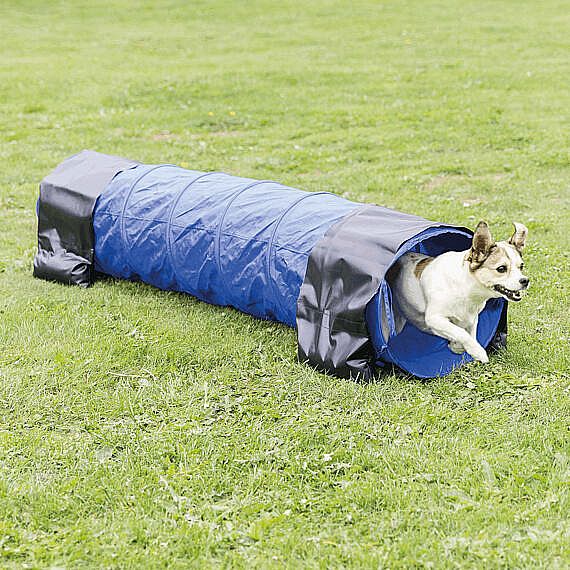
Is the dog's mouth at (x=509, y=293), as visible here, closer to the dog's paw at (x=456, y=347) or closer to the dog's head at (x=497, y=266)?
the dog's head at (x=497, y=266)

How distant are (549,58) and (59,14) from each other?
15678mm

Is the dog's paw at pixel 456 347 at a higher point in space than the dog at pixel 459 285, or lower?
lower

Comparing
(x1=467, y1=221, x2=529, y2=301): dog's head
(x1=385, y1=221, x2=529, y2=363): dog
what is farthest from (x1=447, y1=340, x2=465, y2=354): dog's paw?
(x1=467, y1=221, x2=529, y2=301): dog's head

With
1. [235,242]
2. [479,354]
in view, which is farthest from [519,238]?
[235,242]

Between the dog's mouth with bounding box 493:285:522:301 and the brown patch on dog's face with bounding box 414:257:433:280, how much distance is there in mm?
640

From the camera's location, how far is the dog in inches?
232

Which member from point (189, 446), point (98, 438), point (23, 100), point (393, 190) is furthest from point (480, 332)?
point (23, 100)

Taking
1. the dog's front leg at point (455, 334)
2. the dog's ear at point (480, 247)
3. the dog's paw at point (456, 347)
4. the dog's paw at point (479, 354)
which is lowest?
the dog's paw at point (456, 347)

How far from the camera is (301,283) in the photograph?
654cm

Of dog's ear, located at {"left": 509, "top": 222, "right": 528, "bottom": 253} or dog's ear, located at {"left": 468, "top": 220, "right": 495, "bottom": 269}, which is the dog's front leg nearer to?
dog's ear, located at {"left": 468, "top": 220, "right": 495, "bottom": 269}

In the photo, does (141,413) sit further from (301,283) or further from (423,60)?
(423,60)

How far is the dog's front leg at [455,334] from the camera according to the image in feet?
19.7

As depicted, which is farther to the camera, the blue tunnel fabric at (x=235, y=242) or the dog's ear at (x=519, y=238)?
the blue tunnel fabric at (x=235, y=242)

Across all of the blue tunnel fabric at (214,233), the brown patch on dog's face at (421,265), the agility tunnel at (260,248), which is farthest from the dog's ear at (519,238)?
the blue tunnel fabric at (214,233)
